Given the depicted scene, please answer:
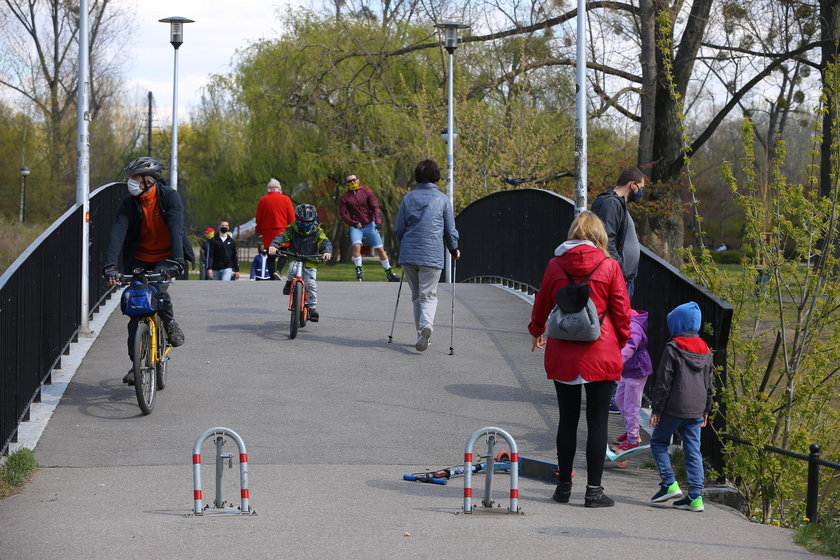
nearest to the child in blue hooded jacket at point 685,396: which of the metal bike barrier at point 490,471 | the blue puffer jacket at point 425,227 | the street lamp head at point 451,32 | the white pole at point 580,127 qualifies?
the metal bike barrier at point 490,471

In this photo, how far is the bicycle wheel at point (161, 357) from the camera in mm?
8914

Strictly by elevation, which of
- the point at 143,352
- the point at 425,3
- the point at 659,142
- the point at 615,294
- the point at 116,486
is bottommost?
the point at 116,486

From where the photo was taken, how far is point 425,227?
11.1m

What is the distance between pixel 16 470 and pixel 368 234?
504 inches

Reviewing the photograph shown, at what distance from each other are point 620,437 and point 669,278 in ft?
4.75

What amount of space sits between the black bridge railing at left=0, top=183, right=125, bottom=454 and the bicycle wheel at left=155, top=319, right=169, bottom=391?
875 millimetres

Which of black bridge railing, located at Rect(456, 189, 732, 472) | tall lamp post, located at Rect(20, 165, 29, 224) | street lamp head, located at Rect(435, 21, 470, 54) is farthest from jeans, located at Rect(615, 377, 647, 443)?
tall lamp post, located at Rect(20, 165, 29, 224)

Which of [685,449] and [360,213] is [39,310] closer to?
[685,449]

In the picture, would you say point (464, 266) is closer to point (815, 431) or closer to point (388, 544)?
point (815, 431)

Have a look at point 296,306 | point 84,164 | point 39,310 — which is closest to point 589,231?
point 39,310

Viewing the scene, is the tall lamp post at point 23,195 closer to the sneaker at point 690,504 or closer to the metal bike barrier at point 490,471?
the metal bike barrier at point 490,471

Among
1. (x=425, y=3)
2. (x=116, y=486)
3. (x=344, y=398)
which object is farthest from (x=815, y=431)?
(x=425, y=3)

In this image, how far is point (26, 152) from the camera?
53.3 m

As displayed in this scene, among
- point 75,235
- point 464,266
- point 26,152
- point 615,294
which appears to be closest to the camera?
point 615,294
